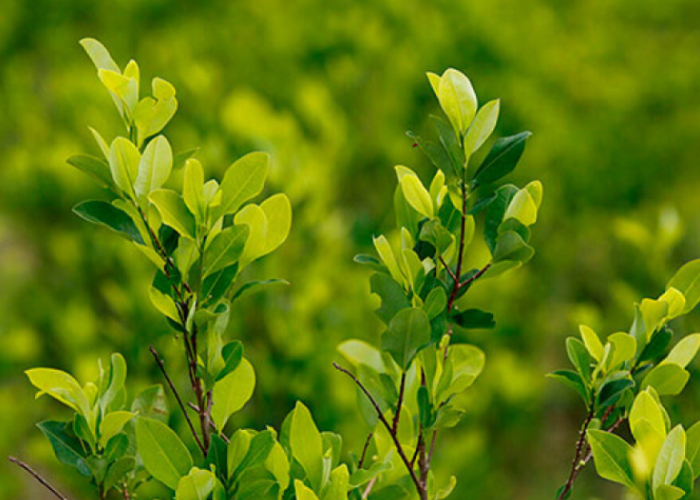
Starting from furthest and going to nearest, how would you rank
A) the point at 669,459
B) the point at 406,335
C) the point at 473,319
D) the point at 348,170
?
1. the point at 348,170
2. the point at 473,319
3. the point at 406,335
4. the point at 669,459

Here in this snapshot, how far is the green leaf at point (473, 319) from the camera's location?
1136mm

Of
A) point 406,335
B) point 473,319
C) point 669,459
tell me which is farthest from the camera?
point 473,319

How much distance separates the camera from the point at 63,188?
3.71 meters

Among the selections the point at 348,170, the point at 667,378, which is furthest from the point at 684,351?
the point at 348,170

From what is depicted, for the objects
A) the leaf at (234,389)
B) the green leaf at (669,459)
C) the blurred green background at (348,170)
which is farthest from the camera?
the blurred green background at (348,170)

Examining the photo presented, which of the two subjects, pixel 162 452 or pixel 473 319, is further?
pixel 473 319

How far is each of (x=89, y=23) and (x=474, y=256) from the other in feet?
12.8

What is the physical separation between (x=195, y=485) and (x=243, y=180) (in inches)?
14.6

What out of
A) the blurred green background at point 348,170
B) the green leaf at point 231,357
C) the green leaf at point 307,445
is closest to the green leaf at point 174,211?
the green leaf at point 231,357

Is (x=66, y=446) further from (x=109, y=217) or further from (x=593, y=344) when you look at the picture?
(x=593, y=344)

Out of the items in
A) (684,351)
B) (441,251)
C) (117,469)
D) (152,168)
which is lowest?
(117,469)

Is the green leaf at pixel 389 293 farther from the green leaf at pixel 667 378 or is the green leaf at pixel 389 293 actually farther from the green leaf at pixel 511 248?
the green leaf at pixel 667 378

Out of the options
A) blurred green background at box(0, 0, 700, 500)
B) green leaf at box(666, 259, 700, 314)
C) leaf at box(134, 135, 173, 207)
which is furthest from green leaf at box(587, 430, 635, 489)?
blurred green background at box(0, 0, 700, 500)

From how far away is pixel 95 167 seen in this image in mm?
1066
